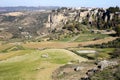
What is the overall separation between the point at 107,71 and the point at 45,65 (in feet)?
35.9

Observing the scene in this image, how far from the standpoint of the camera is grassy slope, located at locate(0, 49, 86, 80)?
30625 mm

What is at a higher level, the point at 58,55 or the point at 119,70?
the point at 119,70

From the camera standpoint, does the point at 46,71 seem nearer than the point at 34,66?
Yes

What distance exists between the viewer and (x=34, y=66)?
34.7m

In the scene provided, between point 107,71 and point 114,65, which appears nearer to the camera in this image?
point 107,71

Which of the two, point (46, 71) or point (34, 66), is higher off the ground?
point (46, 71)

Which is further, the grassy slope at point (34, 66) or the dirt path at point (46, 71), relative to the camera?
the grassy slope at point (34, 66)

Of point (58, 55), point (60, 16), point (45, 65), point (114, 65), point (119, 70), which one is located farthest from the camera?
point (60, 16)

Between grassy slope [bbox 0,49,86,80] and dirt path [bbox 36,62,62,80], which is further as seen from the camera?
grassy slope [bbox 0,49,86,80]

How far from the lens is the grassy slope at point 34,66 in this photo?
3062 cm

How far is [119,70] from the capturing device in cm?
2464

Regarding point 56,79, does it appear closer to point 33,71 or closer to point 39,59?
point 33,71

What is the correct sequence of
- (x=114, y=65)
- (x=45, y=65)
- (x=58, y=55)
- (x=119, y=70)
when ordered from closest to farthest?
(x=119, y=70)
(x=114, y=65)
(x=45, y=65)
(x=58, y=55)

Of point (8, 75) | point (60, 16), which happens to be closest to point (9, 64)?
point (8, 75)
